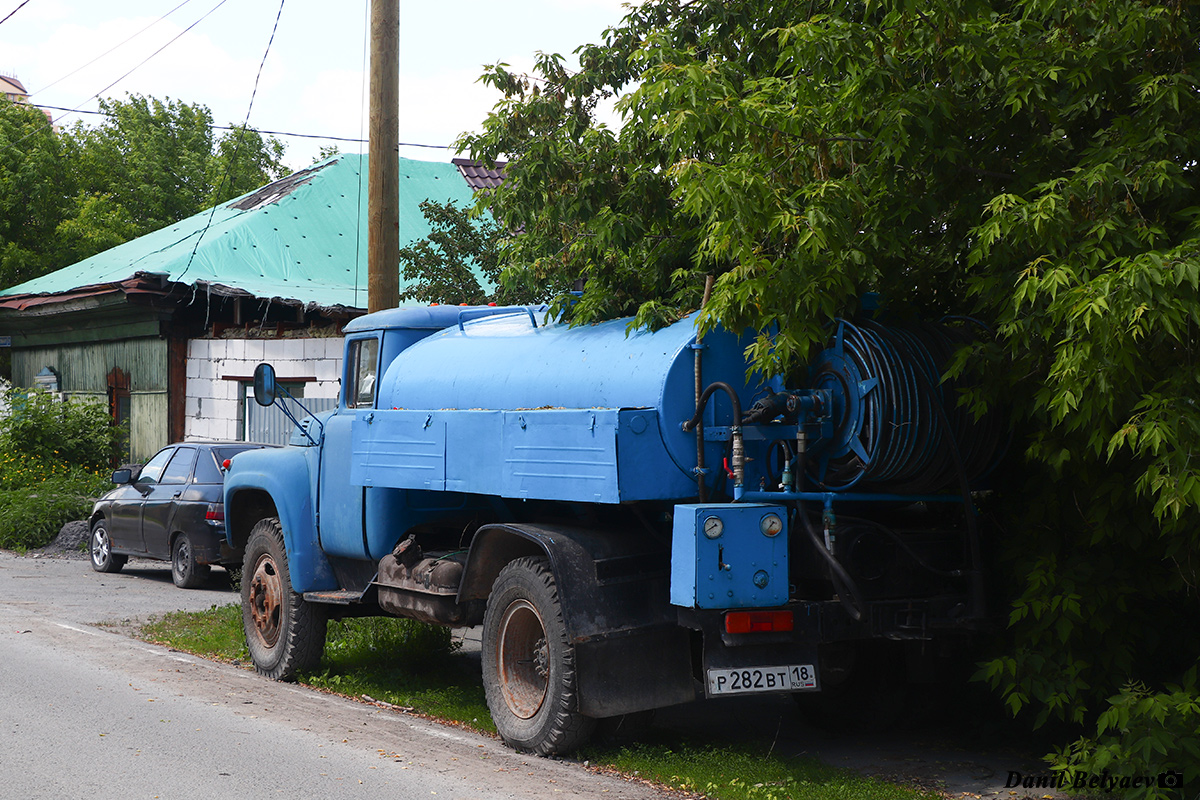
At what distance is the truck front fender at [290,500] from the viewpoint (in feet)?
29.6

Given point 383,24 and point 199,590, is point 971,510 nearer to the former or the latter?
point 383,24

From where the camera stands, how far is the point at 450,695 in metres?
8.62

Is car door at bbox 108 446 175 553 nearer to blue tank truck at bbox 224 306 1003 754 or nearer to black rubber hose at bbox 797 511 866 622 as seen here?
blue tank truck at bbox 224 306 1003 754

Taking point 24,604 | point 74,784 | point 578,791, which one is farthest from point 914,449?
point 24,604

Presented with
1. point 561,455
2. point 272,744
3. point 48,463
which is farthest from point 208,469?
point 561,455

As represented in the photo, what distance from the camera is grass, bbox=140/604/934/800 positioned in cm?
621

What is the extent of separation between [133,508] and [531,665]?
31.0 feet

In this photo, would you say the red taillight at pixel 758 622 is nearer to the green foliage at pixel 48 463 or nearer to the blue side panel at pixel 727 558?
the blue side panel at pixel 727 558

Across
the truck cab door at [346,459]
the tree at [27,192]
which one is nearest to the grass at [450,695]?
the truck cab door at [346,459]

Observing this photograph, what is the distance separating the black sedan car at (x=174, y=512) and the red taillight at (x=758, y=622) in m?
8.90

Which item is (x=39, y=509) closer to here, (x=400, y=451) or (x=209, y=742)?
(x=400, y=451)

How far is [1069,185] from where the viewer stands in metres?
5.34

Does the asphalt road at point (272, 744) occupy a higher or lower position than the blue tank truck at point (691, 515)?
lower

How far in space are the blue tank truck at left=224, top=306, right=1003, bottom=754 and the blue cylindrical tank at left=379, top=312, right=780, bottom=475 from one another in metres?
0.02
